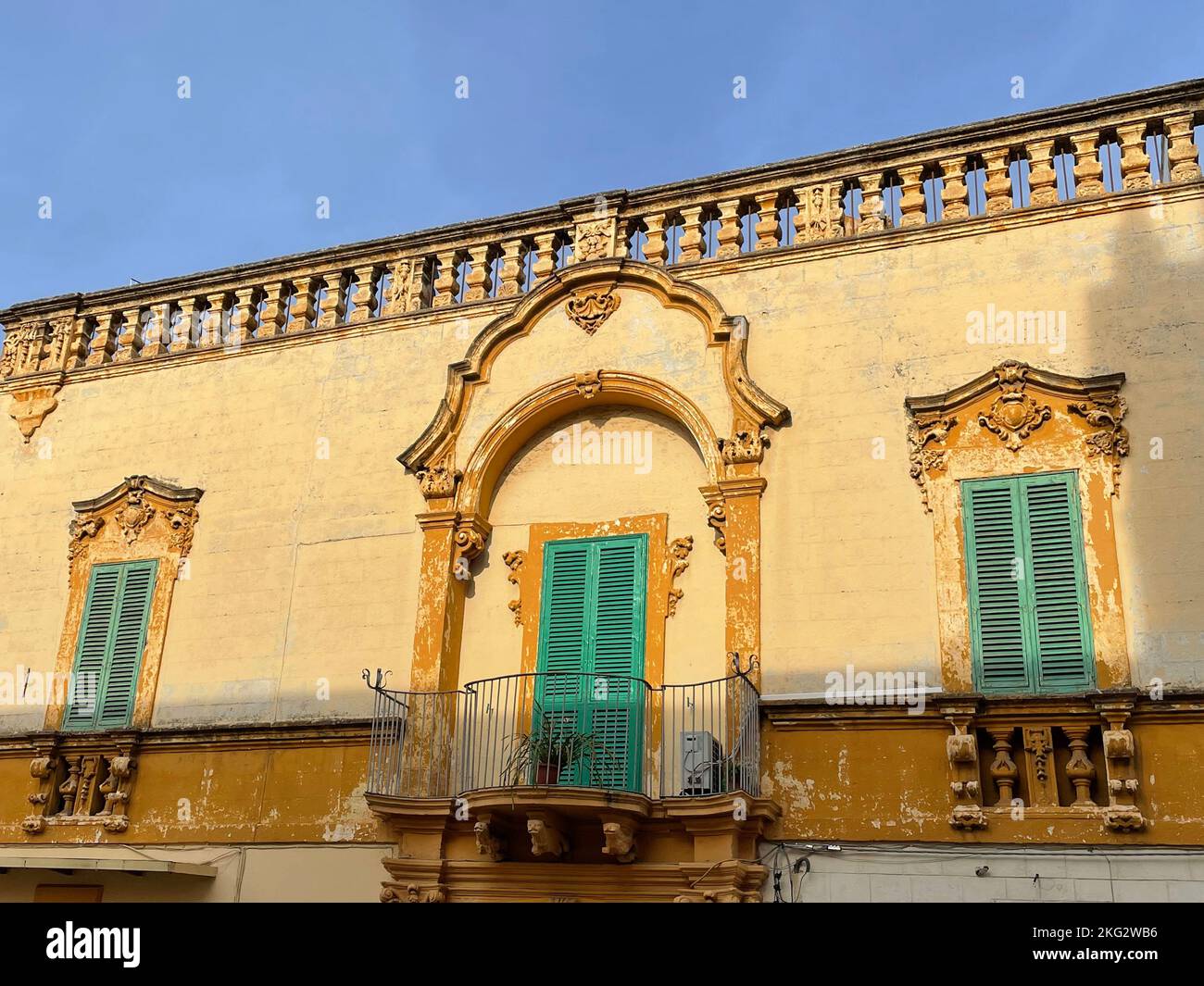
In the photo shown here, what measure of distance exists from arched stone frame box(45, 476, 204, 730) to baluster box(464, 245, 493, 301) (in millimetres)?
3697

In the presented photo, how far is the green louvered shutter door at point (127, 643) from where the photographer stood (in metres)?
13.8

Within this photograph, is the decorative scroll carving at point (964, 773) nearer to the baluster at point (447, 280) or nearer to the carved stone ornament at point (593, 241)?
the carved stone ornament at point (593, 241)

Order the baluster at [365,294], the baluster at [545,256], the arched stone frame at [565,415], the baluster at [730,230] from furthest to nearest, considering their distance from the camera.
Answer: the baluster at [365,294]
the baluster at [545,256]
the baluster at [730,230]
the arched stone frame at [565,415]

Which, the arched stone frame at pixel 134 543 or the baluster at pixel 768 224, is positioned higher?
the baluster at pixel 768 224

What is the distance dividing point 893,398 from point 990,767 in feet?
11.4

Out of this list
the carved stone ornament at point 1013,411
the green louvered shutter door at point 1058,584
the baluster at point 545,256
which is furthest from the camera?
the baluster at point 545,256

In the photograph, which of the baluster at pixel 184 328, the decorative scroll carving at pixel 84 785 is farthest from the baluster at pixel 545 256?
the decorative scroll carving at pixel 84 785

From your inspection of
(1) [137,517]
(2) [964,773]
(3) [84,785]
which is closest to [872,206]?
(2) [964,773]

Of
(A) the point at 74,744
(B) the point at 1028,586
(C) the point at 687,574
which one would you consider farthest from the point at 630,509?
(A) the point at 74,744

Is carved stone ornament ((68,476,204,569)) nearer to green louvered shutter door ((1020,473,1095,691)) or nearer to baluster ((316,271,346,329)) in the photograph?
baluster ((316,271,346,329))

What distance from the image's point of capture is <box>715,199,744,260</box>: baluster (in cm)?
1355

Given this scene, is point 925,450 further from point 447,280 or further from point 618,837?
point 447,280

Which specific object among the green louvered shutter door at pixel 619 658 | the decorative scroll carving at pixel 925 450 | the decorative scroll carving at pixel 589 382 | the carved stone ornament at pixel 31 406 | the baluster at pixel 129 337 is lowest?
the green louvered shutter door at pixel 619 658

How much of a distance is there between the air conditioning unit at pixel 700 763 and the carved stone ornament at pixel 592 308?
452 centimetres
